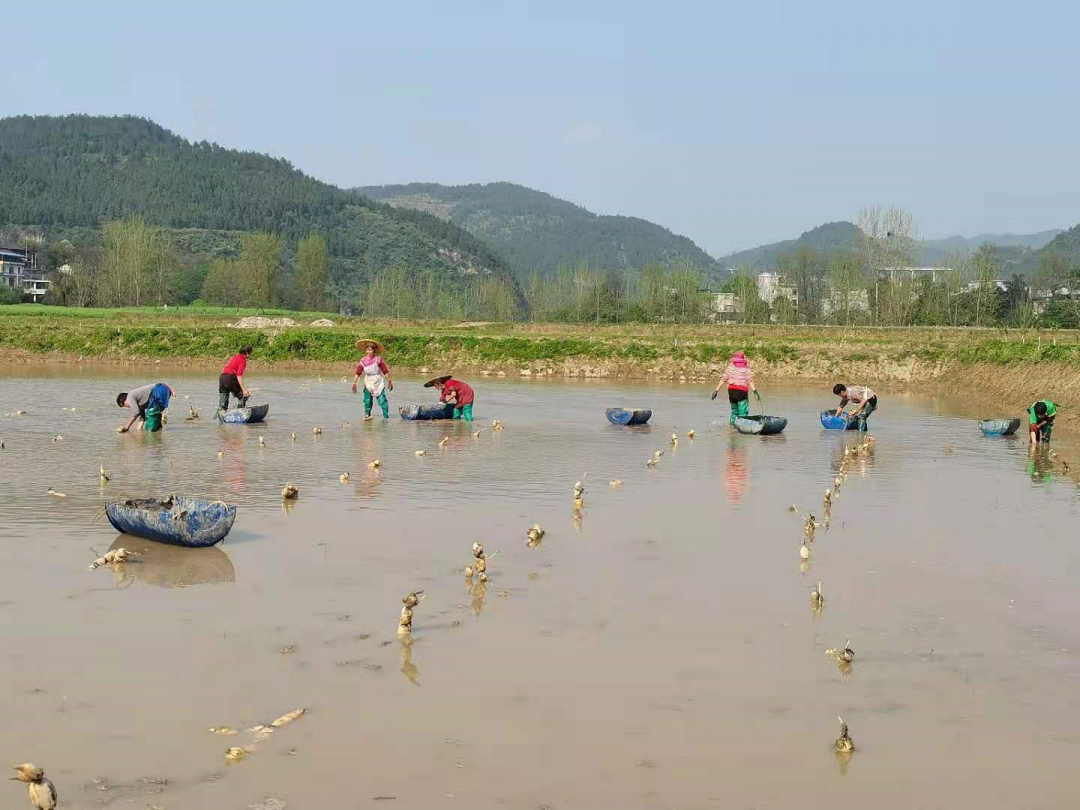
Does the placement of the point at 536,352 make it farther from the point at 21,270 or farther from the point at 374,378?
the point at 21,270

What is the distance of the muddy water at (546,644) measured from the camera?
802 centimetres

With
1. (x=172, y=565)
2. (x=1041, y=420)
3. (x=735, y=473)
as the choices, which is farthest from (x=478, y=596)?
(x=1041, y=420)

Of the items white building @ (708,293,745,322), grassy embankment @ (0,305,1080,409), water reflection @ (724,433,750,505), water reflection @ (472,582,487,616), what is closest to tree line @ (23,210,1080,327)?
white building @ (708,293,745,322)

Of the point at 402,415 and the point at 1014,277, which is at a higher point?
the point at 1014,277

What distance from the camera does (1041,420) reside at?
88.3 feet

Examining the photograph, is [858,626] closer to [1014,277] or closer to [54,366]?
[54,366]

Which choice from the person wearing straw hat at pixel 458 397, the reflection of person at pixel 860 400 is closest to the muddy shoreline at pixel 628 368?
the reflection of person at pixel 860 400

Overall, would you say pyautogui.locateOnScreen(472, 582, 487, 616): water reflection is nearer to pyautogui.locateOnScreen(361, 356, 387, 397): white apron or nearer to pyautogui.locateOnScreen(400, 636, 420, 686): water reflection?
pyautogui.locateOnScreen(400, 636, 420, 686): water reflection

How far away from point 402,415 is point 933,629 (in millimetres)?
20117

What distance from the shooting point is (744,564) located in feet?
46.9

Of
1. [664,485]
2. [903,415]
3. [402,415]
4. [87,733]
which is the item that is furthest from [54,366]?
[87,733]

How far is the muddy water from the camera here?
802cm

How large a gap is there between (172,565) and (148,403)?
43.3 feet

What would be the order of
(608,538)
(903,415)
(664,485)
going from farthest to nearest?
1. (903,415)
2. (664,485)
3. (608,538)
